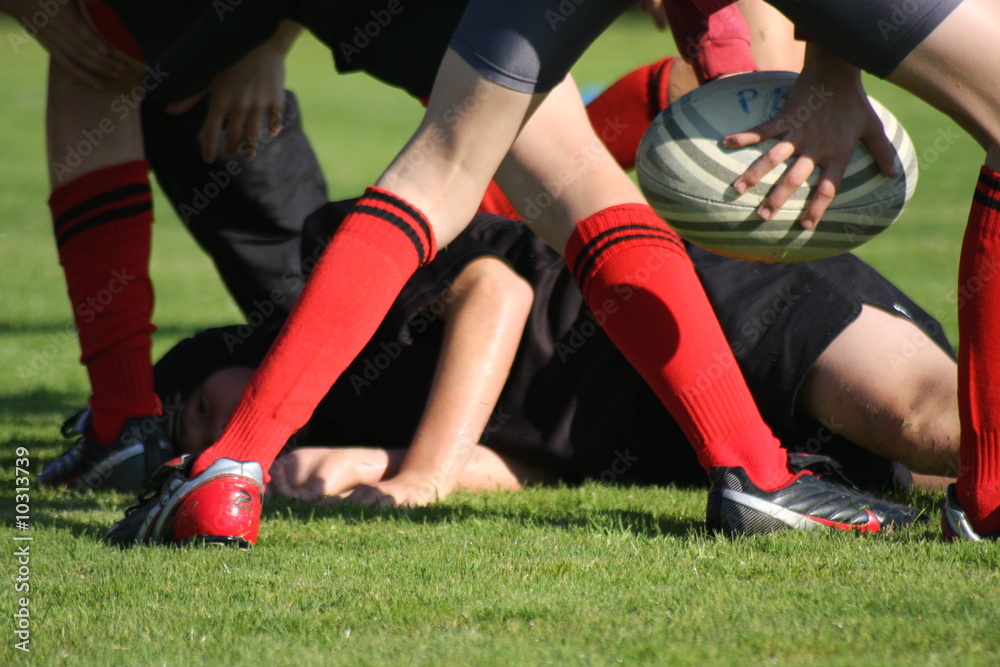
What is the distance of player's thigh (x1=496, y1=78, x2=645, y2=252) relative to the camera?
2.42 metres

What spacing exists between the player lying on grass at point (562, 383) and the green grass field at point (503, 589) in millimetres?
161

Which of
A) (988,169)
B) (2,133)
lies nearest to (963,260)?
(988,169)

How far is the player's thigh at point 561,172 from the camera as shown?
242cm

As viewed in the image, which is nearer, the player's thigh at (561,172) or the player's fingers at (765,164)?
the player's fingers at (765,164)

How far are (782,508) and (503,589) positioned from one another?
2.10 ft

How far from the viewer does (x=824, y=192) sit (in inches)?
83.8

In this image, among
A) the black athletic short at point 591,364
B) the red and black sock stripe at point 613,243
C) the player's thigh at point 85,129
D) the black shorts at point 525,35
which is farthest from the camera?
the player's thigh at point 85,129

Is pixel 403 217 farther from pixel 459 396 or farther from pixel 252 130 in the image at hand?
pixel 252 130

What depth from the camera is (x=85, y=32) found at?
121 inches

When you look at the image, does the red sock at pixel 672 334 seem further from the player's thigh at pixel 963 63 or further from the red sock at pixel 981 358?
the player's thigh at pixel 963 63

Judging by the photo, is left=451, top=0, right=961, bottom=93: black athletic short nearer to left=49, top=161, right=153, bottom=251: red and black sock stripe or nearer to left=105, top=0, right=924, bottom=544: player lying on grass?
left=105, top=0, right=924, bottom=544: player lying on grass

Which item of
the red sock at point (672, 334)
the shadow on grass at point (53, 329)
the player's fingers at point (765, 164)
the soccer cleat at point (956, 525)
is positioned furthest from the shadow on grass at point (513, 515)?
the shadow on grass at point (53, 329)

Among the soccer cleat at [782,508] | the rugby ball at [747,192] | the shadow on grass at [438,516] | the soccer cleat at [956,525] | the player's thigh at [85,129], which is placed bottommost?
the shadow on grass at [438,516]

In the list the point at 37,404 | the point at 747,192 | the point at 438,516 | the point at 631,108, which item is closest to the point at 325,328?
the point at 438,516
